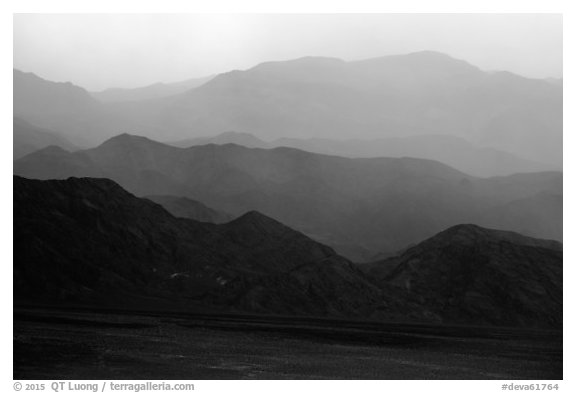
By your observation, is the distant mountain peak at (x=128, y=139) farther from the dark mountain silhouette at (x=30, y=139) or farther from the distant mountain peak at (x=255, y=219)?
the distant mountain peak at (x=255, y=219)

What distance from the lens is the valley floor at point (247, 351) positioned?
5191 centimetres

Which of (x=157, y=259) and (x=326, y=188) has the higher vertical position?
(x=326, y=188)

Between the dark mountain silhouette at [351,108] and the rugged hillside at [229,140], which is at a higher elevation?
the dark mountain silhouette at [351,108]

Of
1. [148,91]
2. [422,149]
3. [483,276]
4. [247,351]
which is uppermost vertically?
[148,91]

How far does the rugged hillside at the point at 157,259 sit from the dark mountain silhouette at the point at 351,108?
39.3ft

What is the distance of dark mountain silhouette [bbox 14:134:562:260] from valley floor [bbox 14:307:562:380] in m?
41.8

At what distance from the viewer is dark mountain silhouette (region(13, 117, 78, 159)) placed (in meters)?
117

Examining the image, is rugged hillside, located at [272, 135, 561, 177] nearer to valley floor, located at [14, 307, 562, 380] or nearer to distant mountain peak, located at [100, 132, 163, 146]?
distant mountain peak, located at [100, 132, 163, 146]

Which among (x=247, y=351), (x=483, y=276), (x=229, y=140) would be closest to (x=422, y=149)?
(x=483, y=276)

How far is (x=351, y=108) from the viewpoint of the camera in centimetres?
12275

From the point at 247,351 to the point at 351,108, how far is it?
2582 inches

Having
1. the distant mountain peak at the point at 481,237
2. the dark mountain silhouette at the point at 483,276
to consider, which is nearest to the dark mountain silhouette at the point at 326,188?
the distant mountain peak at the point at 481,237

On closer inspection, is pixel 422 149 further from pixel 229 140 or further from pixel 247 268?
pixel 247 268

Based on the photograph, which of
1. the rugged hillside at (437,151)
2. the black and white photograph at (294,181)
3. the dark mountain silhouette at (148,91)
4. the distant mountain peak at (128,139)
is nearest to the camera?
the black and white photograph at (294,181)
